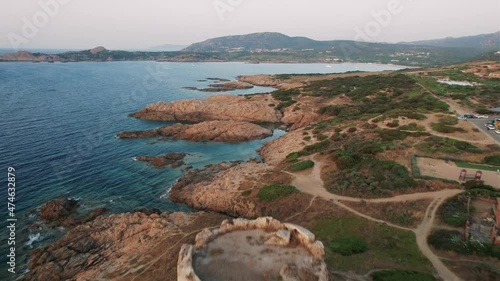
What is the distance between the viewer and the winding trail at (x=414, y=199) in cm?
1947

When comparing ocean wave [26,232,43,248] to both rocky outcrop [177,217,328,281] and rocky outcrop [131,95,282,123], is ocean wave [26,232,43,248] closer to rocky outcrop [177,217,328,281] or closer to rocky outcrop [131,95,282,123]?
rocky outcrop [177,217,328,281]

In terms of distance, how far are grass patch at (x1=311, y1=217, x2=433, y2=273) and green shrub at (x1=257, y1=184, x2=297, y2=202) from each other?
684 centimetres

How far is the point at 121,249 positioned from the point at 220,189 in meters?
13.3

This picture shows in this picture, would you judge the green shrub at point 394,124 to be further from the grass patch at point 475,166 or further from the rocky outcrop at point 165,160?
the rocky outcrop at point 165,160

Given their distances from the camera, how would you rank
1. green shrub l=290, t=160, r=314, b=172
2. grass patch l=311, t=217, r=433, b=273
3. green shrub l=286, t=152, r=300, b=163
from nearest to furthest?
1. grass patch l=311, t=217, r=433, b=273
2. green shrub l=290, t=160, r=314, b=172
3. green shrub l=286, t=152, r=300, b=163

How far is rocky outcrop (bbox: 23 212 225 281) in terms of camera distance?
23.5 m

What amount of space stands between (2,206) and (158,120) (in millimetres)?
44587

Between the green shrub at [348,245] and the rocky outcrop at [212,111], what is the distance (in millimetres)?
54596

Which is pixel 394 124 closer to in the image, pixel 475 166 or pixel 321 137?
pixel 321 137

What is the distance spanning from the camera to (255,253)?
15891 millimetres

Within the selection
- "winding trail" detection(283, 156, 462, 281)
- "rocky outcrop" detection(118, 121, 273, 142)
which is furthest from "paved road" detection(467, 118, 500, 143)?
"rocky outcrop" detection(118, 121, 273, 142)

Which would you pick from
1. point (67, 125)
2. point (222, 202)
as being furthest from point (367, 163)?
point (67, 125)

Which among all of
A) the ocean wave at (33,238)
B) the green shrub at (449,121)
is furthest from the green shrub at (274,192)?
the green shrub at (449,121)

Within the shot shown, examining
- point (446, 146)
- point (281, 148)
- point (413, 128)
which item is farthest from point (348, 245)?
point (281, 148)
